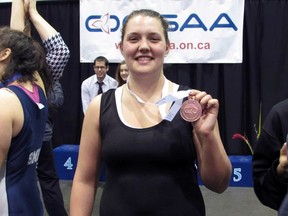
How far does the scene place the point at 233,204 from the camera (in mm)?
3447

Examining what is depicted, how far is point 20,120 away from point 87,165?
1.02ft

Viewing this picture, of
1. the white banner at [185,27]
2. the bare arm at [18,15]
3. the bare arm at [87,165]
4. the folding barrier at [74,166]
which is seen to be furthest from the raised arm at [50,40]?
the white banner at [185,27]

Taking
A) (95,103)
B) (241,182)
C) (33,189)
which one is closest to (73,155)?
(241,182)

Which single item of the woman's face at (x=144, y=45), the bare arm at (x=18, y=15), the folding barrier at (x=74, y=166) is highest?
the bare arm at (x=18, y=15)

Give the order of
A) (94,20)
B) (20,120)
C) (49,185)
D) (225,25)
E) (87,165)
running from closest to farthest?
(87,165) → (20,120) → (49,185) → (225,25) → (94,20)

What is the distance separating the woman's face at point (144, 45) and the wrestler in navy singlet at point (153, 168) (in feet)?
0.55

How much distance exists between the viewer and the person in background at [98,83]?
441 centimetres

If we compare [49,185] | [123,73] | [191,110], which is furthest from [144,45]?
[123,73]

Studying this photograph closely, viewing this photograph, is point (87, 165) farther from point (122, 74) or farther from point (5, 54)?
point (122, 74)

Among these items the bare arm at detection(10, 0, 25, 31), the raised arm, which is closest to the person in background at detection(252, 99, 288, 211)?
the raised arm

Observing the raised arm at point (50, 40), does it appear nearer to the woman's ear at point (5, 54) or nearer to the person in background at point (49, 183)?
the woman's ear at point (5, 54)

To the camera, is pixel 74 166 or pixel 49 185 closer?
pixel 49 185

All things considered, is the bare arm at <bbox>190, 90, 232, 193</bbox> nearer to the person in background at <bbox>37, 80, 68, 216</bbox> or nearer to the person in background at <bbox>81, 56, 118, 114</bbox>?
the person in background at <bbox>37, 80, 68, 216</bbox>

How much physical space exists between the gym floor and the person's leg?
519mm
